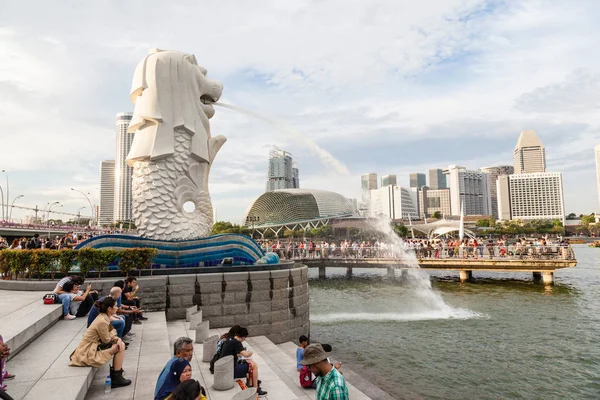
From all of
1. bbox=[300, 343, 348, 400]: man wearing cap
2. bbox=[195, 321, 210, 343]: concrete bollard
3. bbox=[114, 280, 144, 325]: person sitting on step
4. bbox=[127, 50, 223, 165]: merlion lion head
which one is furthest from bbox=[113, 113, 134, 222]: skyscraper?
bbox=[300, 343, 348, 400]: man wearing cap

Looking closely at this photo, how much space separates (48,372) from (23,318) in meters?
1.97

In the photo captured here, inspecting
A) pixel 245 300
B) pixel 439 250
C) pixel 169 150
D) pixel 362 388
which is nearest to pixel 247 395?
pixel 362 388

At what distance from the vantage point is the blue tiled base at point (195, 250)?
39.4 feet

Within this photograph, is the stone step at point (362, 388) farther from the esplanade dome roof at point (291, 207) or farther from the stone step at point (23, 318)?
the esplanade dome roof at point (291, 207)

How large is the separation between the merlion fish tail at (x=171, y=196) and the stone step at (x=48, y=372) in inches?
284

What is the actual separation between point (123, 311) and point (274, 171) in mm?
136980

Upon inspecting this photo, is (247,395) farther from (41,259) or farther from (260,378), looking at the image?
(41,259)

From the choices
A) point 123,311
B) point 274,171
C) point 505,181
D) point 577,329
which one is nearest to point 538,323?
point 577,329

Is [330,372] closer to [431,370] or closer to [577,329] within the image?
[431,370]

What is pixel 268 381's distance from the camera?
267 inches

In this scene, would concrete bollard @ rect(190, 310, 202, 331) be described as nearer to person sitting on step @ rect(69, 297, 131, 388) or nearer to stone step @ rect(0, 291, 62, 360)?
stone step @ rect(0, 291, 62, 360)

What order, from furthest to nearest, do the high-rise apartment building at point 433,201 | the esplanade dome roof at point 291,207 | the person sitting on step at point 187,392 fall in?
1. the high-rise apartment building at point 433,201
2. the esplanade dome roof at point 291,207
3. the person sitting on step at point 187,392

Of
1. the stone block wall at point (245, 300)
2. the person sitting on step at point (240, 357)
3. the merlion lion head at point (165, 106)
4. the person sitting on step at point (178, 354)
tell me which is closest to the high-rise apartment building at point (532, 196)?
the merlion lion head at point (165, 106)

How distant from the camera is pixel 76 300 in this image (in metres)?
7.88
